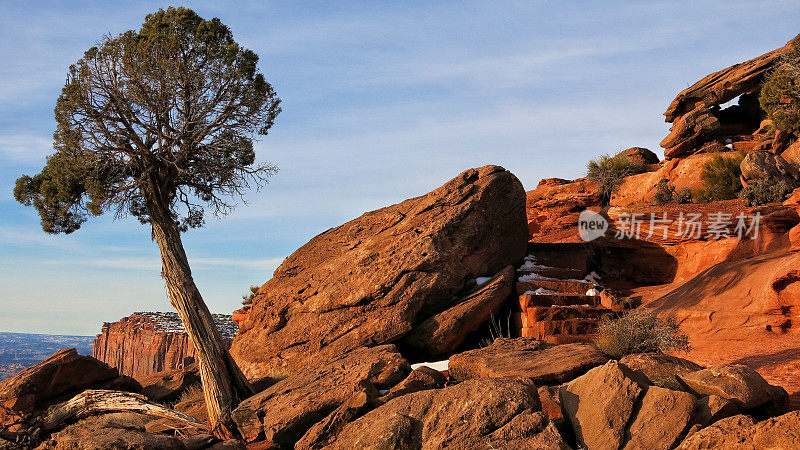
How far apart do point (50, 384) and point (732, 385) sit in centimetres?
1364

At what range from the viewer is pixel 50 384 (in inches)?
549

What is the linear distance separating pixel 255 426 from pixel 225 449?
48.9 inches

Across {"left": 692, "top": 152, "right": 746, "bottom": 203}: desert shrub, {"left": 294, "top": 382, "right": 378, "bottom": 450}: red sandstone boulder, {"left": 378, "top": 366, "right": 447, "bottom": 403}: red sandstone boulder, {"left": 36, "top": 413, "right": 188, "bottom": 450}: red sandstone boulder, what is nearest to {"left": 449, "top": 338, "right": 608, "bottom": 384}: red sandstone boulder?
{"left": 378, "top": 366, "right": 447, "bottom": 403}: red sandstone boulder

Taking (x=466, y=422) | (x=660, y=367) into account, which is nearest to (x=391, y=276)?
(x=660, y=367)

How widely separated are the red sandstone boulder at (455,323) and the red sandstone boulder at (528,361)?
1.78 m

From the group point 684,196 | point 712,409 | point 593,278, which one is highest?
point 684,196

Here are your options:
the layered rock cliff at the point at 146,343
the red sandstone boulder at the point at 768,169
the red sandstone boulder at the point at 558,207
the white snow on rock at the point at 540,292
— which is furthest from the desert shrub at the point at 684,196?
the layered rock cliff at the point at 146,343

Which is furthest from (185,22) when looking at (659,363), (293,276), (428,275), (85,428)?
(659,363)

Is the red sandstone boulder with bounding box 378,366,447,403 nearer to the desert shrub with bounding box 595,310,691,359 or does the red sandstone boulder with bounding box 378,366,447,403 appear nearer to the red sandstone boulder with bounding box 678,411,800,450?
the desert shrub with bounding box 595,310,691,359

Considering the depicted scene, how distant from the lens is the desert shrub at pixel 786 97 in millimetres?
19781

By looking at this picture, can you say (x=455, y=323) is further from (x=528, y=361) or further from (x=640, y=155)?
(x=640, y=155)

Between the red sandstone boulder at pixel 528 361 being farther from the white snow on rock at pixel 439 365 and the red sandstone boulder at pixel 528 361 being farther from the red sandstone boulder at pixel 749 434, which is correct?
the red sandstone boulder at pixel 749 434

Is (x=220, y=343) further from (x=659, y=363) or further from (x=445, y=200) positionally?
(x=659, y=363)

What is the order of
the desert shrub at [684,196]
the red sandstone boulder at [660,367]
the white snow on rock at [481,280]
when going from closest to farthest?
the red sandstone boulder at [660,367] < the white snow on rock at [481,280] < the desert shrub at [684,196]
